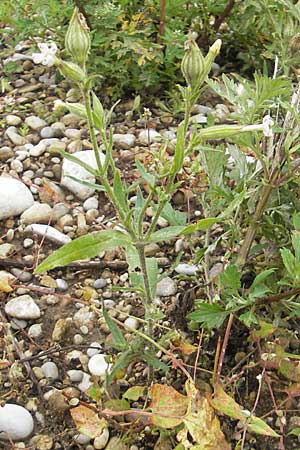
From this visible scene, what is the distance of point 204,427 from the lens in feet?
3.82

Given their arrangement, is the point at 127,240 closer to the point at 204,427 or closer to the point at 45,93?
the point at 204,427

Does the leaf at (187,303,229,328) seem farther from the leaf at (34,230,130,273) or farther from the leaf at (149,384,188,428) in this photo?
the leaf at (34,230,130,273)

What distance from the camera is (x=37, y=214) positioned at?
5.82 feet

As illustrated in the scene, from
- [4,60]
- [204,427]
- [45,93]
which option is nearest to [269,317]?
[204,427]

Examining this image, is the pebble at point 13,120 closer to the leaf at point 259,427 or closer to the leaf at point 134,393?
the leaf at point 134,393

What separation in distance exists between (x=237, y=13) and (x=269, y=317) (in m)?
1.10

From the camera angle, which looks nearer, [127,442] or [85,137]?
[127,442]

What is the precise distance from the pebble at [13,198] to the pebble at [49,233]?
67 mm

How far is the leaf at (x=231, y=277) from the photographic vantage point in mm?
1293

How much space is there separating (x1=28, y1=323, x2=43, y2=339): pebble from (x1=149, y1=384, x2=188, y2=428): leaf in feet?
1.38

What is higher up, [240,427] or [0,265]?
[0,265]

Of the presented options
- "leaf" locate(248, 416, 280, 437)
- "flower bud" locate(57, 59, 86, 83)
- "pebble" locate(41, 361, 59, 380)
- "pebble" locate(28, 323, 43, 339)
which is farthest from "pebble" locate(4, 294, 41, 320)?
"flower bud" locate(57, 59, 86, 83)

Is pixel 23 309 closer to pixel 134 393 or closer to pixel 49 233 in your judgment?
pixel 49 233

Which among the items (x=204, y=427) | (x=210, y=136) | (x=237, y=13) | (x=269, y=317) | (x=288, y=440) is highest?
(x=210, y=136)
